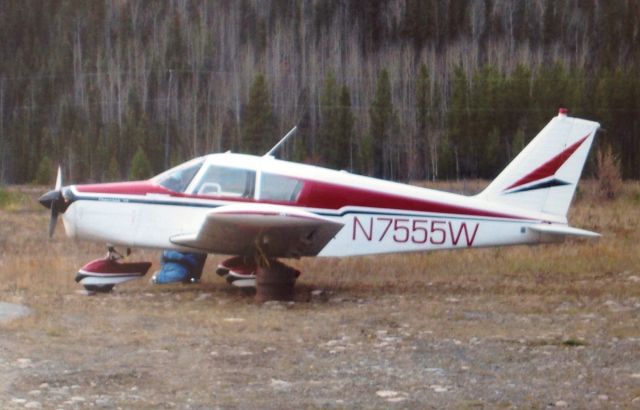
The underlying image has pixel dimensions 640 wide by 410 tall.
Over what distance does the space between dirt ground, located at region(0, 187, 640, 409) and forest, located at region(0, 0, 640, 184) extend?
248 inches

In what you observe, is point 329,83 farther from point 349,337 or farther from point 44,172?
point 349,337

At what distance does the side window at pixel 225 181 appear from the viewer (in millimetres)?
12844

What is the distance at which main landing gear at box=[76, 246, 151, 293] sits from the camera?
13000 millimetres

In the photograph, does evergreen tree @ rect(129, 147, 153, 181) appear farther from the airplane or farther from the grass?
the airplane

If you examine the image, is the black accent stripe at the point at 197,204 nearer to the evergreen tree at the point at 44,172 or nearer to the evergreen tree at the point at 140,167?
the evergreen tree at the point at 140,167

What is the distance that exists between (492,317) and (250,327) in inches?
93.3

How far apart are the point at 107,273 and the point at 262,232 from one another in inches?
78.5

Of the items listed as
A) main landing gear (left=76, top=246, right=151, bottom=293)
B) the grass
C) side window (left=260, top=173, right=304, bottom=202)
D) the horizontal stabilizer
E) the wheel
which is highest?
side window (left=260, top=173, right=304, bottom=202)

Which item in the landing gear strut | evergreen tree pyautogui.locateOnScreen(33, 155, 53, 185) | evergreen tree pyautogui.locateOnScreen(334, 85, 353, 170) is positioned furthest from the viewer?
evergreen tree pyautogui.locateOnScreen(33, 155, 53, 185)

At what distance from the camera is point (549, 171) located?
1355 centimetres

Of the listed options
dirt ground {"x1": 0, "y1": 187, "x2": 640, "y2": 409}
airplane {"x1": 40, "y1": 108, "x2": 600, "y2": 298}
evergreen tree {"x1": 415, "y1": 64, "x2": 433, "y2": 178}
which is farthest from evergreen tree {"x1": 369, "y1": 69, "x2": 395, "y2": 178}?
airplane {"x1": 40, "y1": 108, "x2": 600, "y2": 298}

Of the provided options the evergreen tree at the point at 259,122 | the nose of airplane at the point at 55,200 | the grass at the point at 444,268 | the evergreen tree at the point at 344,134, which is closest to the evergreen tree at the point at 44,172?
the grass at the point at 444,268

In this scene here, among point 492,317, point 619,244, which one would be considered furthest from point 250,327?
point 619,244

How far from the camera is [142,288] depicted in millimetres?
13672
